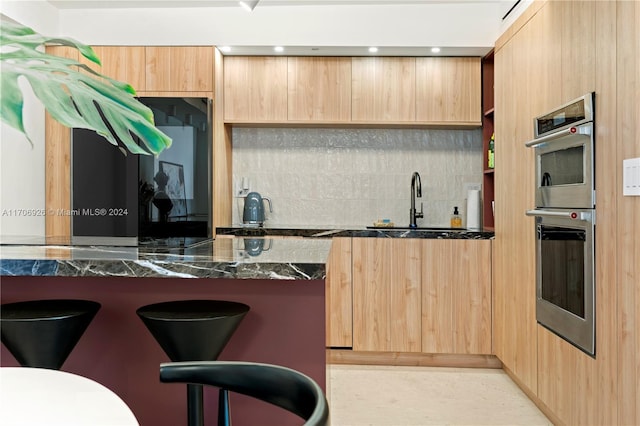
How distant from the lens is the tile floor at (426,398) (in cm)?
276

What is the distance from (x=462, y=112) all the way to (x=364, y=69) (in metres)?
0.79

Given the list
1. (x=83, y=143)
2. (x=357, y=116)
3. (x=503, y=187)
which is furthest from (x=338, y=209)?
(x=83, y=143)

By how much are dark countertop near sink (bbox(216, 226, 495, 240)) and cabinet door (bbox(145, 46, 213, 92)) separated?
3.40 ft

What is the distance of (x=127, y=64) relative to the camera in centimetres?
373

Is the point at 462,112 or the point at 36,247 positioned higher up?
the point at 462,112

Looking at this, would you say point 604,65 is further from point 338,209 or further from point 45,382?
point 338,209

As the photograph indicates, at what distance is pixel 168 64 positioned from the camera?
3.72 meters

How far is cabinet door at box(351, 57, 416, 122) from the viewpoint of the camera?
387 cm

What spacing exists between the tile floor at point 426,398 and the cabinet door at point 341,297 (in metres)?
0.21

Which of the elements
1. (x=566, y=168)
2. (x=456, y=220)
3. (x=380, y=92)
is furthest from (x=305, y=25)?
(x=566, y=168)

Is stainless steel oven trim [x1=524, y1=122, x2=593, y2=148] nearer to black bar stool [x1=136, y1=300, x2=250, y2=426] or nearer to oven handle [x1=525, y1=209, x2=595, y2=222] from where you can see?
oven handle [x1=525, y1=209, x2=595, y2=222]

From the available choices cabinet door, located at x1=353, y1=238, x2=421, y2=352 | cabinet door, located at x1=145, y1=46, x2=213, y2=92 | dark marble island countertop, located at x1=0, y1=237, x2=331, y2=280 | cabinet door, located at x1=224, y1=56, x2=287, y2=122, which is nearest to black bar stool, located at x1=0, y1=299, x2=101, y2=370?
dark marble island countertop, located at x1=0, y1=237, x2=331, y2=280

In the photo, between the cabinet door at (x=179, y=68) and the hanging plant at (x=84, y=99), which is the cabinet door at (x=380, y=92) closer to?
the cabinet door at (x=179, y=68)

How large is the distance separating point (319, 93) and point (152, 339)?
243 centimetres
